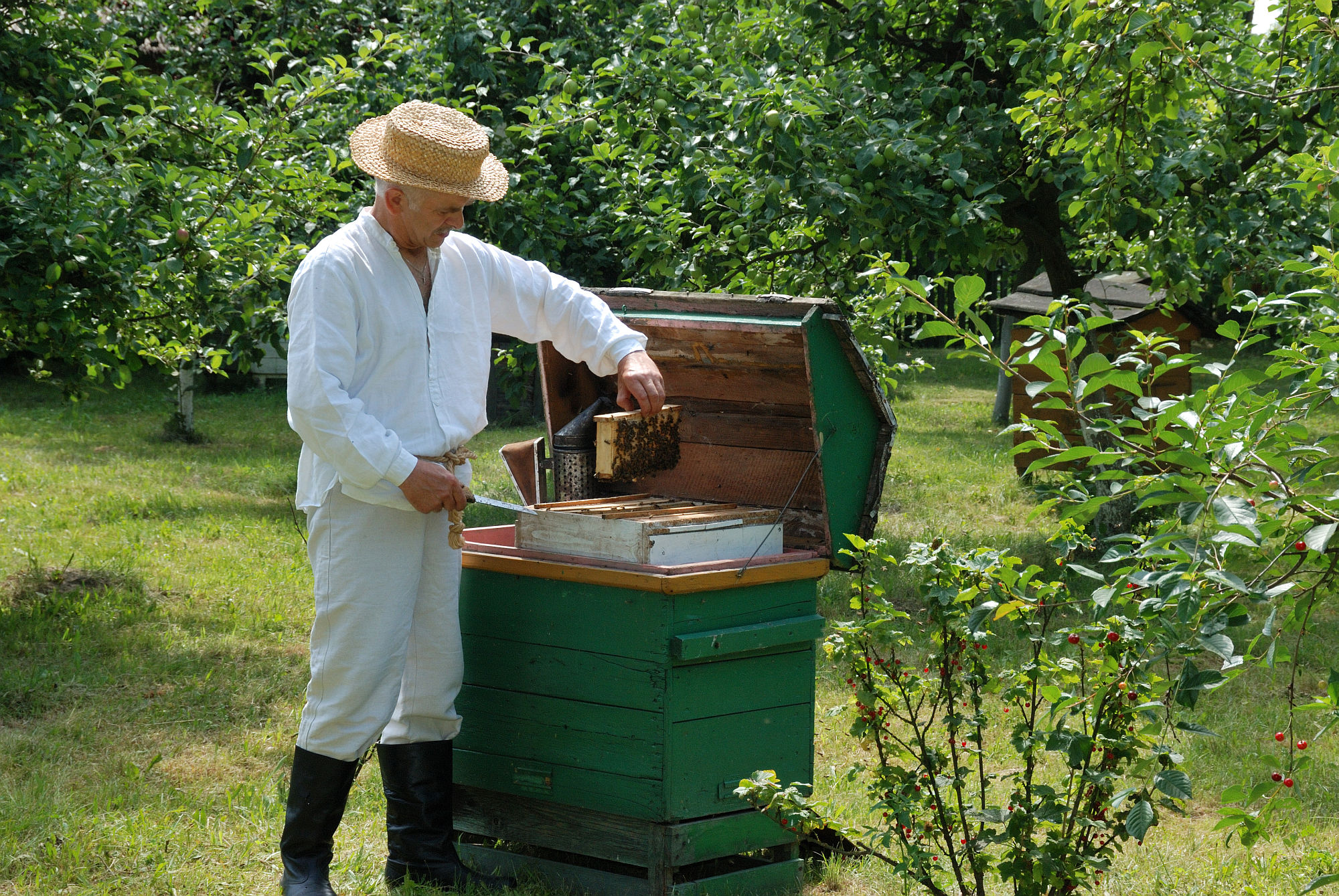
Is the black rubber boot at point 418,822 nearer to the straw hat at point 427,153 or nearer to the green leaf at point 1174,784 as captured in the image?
the straw hat at point 427,153

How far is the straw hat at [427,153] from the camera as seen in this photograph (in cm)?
280

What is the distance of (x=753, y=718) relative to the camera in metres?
2.92

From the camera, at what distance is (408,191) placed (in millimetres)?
2854

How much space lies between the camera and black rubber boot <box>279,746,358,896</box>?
286 centimetres

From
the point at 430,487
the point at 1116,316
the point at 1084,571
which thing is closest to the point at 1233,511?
the point at 1084,571

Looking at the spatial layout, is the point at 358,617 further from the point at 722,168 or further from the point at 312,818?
the point at 722,168

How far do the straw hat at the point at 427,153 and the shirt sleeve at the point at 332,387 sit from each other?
27 cm

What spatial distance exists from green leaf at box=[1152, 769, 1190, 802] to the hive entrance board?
3.76 feet

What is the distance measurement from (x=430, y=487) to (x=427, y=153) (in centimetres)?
77

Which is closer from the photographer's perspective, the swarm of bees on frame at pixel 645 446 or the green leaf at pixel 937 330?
the green leaf at pixel 937 330

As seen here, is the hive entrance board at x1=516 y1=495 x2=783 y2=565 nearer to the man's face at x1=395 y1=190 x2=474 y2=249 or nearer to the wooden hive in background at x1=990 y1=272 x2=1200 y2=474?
the man's face at x1=395 y1=190 x2=474 y2=249

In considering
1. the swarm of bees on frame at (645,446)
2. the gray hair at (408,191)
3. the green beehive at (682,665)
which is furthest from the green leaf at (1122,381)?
the gray hair at (408,191)

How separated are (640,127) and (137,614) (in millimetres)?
3226

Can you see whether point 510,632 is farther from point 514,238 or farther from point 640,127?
point 514,238
